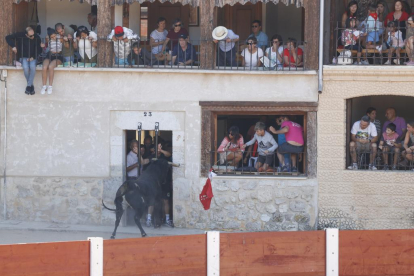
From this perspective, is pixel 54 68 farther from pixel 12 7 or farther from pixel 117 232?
pixel 117 232

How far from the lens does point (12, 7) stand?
703 inches

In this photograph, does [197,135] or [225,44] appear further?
[225,44]

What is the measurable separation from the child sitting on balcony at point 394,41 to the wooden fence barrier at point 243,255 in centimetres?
469

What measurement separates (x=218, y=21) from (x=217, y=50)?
5.64 ft

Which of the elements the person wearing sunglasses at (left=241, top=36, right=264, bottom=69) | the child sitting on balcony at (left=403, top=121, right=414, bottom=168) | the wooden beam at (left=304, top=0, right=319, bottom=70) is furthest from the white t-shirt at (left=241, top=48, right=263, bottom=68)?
the child sitting on balcony at (left=403, top=121, right=414, bottom=168)

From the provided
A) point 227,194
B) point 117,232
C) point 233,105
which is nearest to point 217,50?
point 233,105

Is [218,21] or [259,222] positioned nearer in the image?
[259,222]

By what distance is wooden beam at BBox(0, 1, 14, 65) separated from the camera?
17766mm

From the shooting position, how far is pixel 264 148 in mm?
17703

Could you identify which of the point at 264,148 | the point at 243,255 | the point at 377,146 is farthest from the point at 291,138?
the point at 243,255

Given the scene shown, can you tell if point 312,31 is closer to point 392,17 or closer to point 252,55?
point 252,55

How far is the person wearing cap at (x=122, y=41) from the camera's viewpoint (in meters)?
17.5

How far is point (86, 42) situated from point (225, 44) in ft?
9.05

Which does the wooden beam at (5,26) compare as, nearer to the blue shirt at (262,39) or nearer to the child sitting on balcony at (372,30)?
the blue shirt at (262,39)
